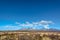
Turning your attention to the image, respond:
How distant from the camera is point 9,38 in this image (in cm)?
1438

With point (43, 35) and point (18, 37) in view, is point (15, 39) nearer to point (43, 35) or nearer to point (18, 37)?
point (18, 37)

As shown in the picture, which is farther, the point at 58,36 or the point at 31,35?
the point at 31,35

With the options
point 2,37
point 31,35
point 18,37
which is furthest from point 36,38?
point 2,37

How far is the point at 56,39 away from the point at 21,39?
300 centimetres

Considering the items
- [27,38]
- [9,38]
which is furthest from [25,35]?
[9,38]

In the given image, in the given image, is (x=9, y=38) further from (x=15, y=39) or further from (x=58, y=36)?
(x=58, y=36)

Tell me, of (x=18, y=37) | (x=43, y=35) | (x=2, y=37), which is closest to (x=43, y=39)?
(x=43, y=35)

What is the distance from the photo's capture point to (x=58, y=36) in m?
13.7

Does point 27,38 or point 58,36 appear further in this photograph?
point 27,38

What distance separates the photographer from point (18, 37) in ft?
47.8

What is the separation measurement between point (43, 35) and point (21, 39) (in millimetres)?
1969

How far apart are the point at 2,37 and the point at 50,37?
4026 mm

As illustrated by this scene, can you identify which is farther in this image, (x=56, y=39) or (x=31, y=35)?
(x=31, y=35)

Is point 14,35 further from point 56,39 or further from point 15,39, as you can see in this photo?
point 56,39
